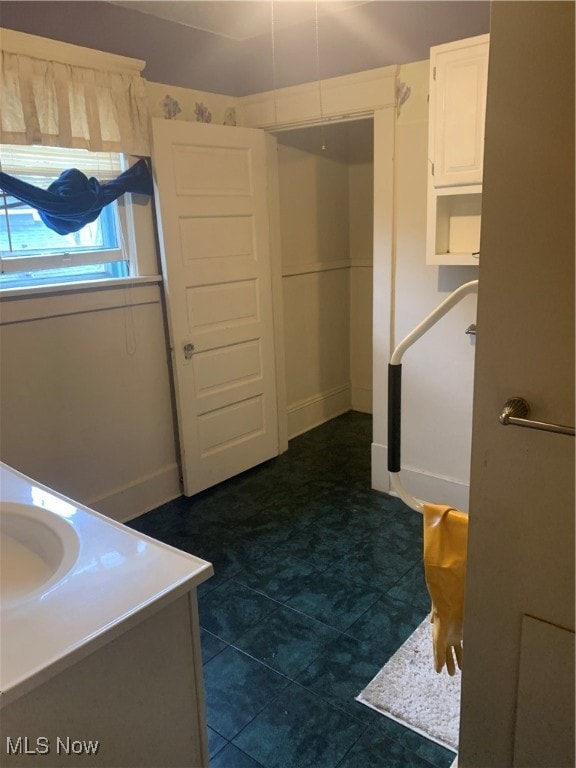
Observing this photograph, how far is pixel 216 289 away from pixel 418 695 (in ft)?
7.22

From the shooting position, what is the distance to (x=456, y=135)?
7.92ft

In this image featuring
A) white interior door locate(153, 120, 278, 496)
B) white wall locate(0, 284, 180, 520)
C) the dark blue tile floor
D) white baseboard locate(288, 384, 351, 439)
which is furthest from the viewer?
white baseboard locate(288, 384, 351, 439)

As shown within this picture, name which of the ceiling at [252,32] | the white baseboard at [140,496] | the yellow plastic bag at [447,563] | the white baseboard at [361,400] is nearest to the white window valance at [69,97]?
the ceiling at [252,32]

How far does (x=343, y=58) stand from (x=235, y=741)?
297 centimetres

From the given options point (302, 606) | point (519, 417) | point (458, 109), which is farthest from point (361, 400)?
point (519, 417)

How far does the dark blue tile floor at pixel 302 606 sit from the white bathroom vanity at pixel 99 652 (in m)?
0.65

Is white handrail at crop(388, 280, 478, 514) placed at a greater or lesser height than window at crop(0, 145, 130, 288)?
lesser

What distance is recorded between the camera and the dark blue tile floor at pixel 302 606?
5.68 feet

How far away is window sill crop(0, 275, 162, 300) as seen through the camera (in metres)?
2.48

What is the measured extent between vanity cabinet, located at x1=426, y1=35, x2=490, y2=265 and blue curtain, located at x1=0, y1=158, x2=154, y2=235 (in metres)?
1.41

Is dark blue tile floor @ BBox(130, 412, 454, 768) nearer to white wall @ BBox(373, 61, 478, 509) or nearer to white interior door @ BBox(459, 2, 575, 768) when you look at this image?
white wall @ BBox(373, 61, 478, 509)

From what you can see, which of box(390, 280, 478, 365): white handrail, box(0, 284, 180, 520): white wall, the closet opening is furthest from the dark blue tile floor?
box(390, 280, 478, 365): white handrail

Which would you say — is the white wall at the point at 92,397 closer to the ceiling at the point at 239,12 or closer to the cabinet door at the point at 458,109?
the ceiling at the point at 239,12

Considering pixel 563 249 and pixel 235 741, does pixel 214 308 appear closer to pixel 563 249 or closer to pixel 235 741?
pixel 235 741
